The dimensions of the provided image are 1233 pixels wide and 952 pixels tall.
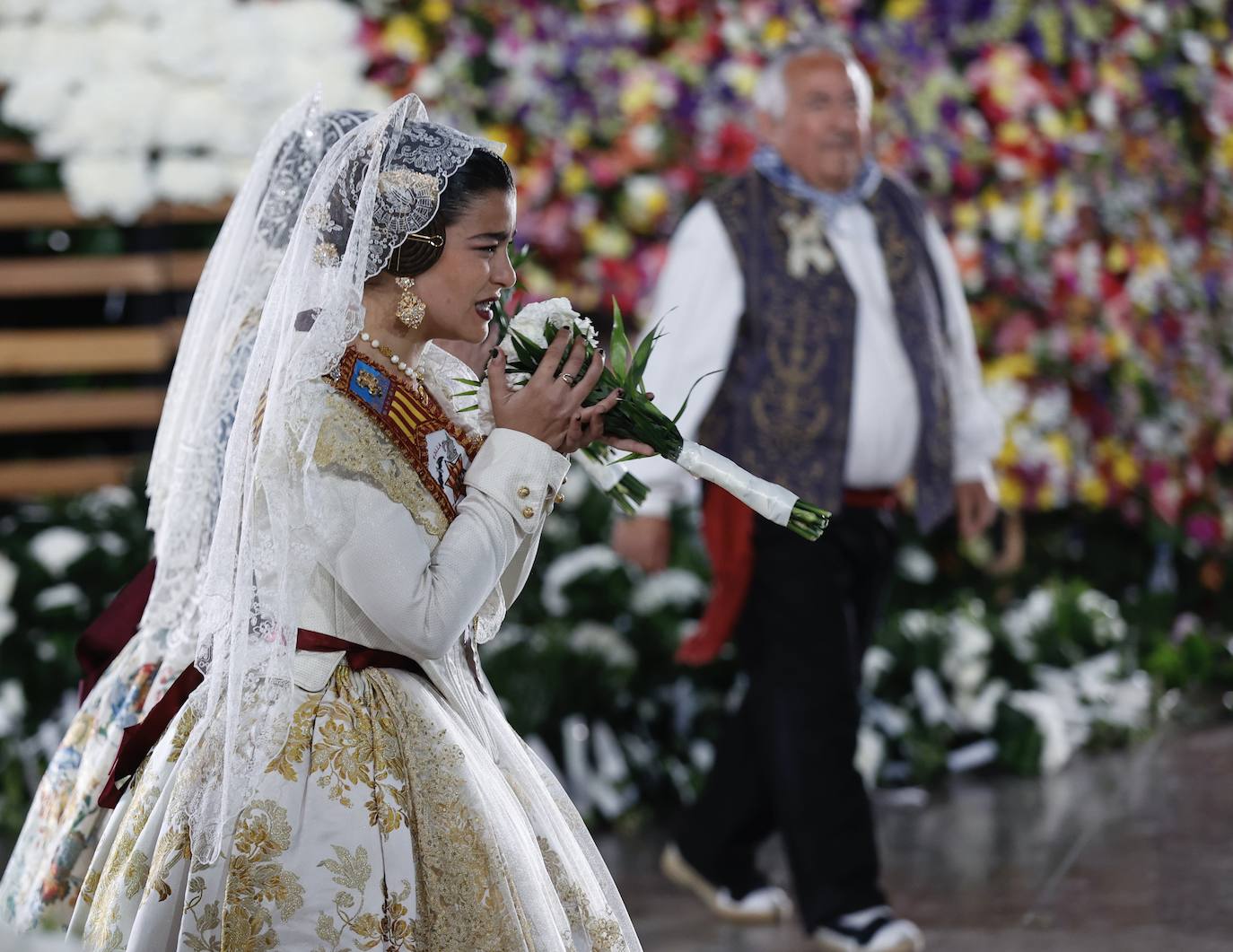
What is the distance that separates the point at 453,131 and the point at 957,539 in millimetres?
4153

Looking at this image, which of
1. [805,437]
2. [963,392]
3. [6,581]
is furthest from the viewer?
[6,581]

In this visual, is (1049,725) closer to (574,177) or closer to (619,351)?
(574,177)

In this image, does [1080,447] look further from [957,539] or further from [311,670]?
[311,670]

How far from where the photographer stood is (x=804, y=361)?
12.5ft

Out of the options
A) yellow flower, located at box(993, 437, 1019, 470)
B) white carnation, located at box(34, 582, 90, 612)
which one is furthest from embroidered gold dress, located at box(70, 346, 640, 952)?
yellow flower, located at box(993, 437, 1019, 470)

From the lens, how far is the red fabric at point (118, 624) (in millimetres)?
2951

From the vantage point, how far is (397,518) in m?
2.18

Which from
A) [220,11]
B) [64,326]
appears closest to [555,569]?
[220,11]

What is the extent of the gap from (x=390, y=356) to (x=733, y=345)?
163cm

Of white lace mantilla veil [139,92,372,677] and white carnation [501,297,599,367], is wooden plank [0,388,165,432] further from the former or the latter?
white carnation [501,297,599,367]

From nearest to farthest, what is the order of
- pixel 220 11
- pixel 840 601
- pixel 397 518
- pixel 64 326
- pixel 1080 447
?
1. pixel 397 518
2. pixel 840 601
3. pixel 220 11
4. pixel 1080 447
5. pixel 64 326

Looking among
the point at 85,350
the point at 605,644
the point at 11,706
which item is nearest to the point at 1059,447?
the point at 605,644

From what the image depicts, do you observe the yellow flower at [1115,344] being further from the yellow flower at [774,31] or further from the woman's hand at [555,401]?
the woman's hand at [555,401]

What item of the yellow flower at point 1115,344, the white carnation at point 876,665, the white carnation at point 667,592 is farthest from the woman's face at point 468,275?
the yellow flower at point 1115,344
